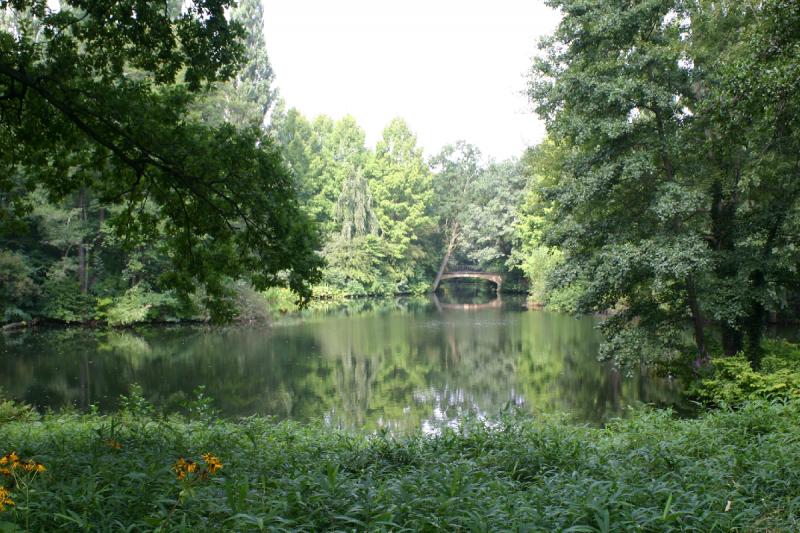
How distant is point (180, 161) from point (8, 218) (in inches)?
85.9

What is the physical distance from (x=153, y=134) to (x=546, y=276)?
796 centimetres

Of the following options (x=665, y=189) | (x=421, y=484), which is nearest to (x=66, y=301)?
(x=665, y=189)

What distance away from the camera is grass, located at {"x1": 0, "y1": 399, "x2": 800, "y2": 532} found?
2754mm

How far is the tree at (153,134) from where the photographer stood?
5.36 meters

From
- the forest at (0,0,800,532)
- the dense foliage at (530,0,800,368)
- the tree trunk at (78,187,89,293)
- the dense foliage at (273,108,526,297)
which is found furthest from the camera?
the dense foliage at (273,108,526,297)

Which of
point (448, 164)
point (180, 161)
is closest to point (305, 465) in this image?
point (180, 161)

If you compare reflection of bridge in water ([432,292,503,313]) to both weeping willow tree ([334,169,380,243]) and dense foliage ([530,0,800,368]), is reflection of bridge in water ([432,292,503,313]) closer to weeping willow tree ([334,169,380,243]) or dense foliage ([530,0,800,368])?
weeping willow tree ([334,169,380,243])

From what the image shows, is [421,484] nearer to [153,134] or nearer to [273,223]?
[273,223]

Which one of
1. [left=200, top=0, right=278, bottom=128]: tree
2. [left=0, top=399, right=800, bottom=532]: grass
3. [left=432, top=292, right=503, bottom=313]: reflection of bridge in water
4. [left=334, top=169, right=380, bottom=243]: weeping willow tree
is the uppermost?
[left=200, top=0, right=278, bottom=128]: tree

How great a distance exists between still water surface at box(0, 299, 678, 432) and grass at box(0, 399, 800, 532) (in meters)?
2.26

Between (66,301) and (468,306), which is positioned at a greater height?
(66,301)

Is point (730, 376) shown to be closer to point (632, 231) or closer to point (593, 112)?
point (632, 231)

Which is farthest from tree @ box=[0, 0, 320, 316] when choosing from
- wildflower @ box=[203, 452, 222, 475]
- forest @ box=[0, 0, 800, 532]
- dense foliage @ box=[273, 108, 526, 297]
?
dense foliage @ box=[273, 108, 526, 297]

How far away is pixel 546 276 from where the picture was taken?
1144cm
